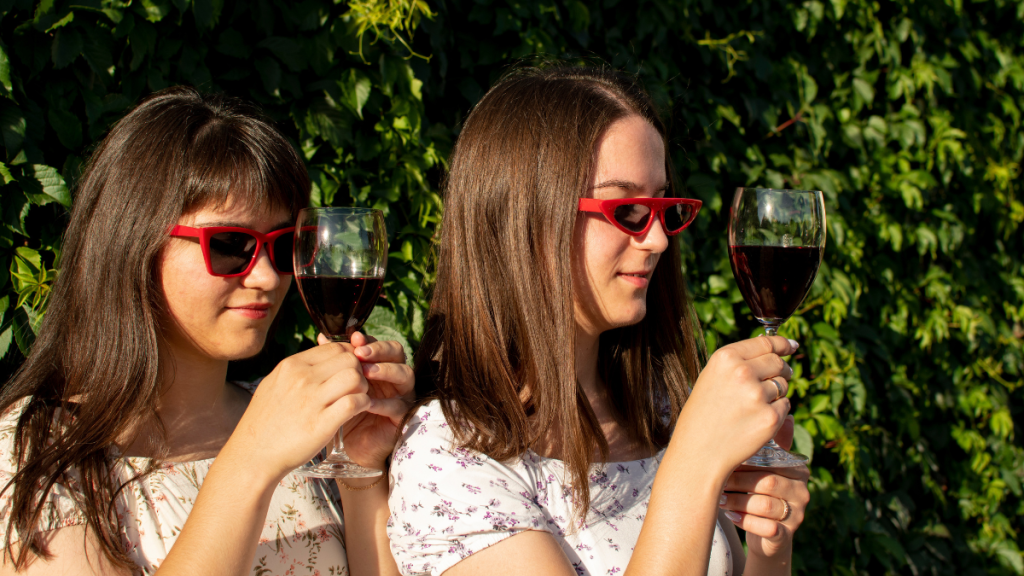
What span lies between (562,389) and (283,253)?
74 centimetres

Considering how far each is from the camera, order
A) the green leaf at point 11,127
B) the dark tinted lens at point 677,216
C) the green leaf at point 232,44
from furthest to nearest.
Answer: the green leaf at point 232,44 → the green leaf at point 11,127 → the dark tinted lens at point 677,216

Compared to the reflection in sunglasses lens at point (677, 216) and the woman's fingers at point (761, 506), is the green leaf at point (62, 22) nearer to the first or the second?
the reflection in sunglasses lens at point (677, 216)

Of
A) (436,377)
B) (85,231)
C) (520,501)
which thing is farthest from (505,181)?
(85,231)

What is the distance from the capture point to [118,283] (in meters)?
1.83

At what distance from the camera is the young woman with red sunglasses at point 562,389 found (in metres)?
1.50

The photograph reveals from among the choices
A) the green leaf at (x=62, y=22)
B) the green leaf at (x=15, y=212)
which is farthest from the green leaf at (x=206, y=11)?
the green leaf at (x=15, y=212)

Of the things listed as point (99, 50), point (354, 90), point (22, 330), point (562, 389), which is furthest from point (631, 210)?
point (22, 330)

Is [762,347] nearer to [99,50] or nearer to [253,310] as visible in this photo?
[253,310]

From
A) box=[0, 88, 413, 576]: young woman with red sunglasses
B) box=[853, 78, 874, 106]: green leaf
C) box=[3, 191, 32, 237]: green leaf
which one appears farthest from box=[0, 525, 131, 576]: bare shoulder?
box=[853, 78, 874, 106]: green leaf

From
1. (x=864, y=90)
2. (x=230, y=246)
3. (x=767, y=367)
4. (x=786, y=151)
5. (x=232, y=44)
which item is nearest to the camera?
(x=767, y=367)

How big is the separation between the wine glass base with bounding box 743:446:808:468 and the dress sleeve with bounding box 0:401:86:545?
4.66 feet

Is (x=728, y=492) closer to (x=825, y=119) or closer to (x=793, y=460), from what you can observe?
(x=793, y=460)

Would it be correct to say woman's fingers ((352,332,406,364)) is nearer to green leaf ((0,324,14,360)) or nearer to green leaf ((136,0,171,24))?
green leaf ((0,324,14,360))

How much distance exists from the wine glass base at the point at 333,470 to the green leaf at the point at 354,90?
4.34 feet
